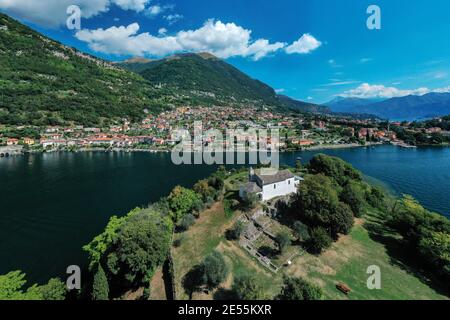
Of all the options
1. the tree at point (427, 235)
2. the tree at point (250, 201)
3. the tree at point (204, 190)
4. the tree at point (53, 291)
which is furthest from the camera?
the tree at point (204, 190)

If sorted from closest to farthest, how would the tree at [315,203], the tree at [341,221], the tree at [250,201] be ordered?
the tree at [341,221] → the tree at [315,203] → the tree at [250,201]

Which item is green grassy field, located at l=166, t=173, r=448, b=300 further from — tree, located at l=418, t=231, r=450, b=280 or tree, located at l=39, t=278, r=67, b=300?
tree, located at l=39, t=278, r=67, b=300

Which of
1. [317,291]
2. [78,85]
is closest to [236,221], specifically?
[317,291]

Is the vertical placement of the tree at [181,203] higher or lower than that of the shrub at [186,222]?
higher

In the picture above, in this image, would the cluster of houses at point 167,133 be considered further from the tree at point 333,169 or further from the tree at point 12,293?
the tree at point 12,293

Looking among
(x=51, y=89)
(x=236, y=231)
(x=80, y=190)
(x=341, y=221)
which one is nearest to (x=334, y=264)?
(x=341, y=221)

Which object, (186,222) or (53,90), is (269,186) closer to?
(186,222)

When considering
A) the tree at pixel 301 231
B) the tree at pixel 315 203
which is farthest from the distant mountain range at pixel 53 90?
the tree at pixel 301 231

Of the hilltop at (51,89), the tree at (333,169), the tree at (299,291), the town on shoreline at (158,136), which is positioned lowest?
the tree at (299,291)
